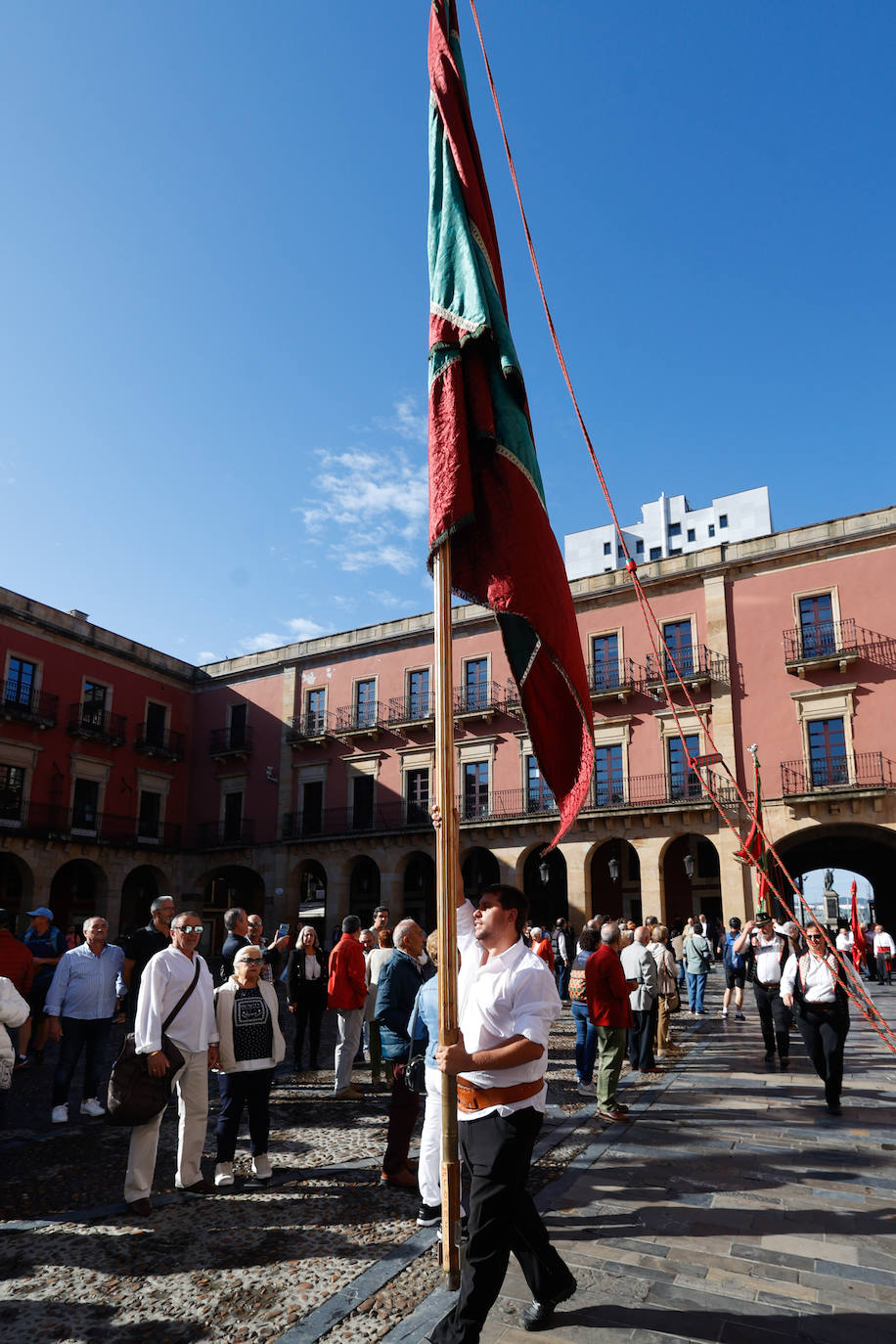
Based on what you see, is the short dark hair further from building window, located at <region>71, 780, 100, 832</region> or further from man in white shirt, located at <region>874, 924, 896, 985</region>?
building window, located at <region>71, 780, 100, 832</region>

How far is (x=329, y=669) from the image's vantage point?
31.8m

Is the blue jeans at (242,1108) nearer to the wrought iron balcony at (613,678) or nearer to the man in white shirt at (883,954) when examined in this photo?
the man in white shirt at (883,954)

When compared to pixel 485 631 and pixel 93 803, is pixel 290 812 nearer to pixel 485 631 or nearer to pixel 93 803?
pixel 93 803

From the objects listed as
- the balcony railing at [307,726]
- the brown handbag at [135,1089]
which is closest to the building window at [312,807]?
the balcony railing at [307,726]

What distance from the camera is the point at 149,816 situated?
102ft

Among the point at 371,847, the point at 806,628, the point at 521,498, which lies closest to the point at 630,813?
the point at 806,628

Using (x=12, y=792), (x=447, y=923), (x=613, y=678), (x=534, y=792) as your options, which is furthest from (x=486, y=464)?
(x=12, y=792)

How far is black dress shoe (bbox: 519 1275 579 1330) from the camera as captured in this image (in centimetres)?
347

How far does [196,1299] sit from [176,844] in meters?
29.5

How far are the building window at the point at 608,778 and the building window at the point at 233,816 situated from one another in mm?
13478

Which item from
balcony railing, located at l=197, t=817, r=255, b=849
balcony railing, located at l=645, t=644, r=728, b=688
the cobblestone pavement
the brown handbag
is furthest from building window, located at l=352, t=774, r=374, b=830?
the brown handbag

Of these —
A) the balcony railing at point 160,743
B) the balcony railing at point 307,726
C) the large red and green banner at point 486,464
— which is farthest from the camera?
the balcony railing at point 307,726

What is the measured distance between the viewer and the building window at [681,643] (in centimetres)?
2462

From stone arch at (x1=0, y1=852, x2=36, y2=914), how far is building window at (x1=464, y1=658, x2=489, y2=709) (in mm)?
14016
